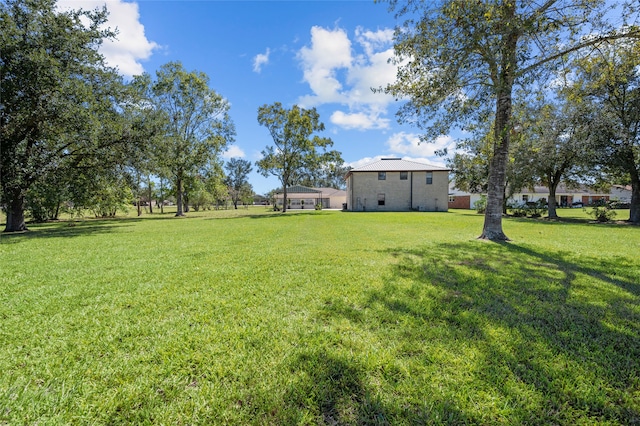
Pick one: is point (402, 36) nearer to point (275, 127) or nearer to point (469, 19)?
point (469, 19)

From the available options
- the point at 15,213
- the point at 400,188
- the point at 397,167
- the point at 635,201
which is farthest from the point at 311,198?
the point at 15,213

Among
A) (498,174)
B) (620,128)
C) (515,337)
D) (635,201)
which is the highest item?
(620,128)

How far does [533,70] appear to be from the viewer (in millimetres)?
7117

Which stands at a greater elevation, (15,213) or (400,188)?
(400,188)

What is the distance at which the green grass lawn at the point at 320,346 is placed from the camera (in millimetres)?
1817

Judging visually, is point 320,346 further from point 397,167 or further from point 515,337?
point 397,167

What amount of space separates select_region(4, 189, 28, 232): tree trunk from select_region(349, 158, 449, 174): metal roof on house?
92.7 feet

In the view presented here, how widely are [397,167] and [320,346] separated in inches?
1352

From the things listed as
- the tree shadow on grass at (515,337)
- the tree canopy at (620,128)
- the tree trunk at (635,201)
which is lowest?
the tree shadow on grass at (515,337)

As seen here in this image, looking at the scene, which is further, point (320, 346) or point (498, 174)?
point (498, 174)

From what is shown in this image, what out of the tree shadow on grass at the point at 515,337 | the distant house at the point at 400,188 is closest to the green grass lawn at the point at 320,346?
the tree shadow on grass at the point at 515,337

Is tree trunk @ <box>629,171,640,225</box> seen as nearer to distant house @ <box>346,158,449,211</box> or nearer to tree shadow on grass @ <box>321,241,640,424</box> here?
tree shadow on grass @ <box>321,241,640,424</box>

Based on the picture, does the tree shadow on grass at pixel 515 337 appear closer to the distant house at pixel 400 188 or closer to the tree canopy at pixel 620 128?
the tree canopy at pixel 620 128

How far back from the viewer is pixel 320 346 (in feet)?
8.31
